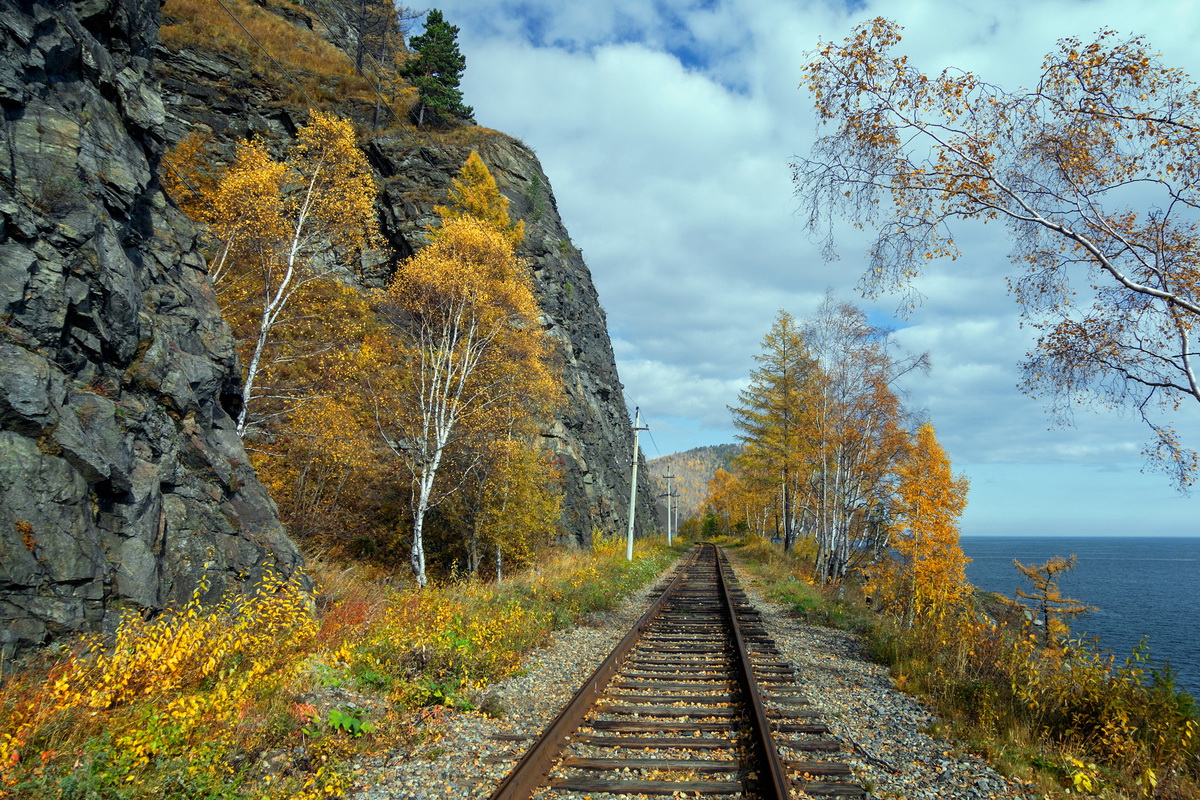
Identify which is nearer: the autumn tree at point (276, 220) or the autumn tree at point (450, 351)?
the autumn tree at point (276, 220)

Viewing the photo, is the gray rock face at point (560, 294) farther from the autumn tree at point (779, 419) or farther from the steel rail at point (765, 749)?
the steel rail at point (765, 749)

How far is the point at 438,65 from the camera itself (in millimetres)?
41000

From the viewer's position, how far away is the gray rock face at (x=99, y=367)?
5656 mm

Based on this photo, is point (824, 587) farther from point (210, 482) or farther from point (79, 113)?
point (79, 113)

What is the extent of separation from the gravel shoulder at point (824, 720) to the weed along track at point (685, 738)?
335mm

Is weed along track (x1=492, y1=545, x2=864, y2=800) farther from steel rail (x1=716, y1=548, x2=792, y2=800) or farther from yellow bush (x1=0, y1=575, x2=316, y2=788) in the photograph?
yellow bush (x1=0, y1=575, x2=316, y2=788)

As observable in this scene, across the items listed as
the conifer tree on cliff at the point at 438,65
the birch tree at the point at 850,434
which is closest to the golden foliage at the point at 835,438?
the birch tree at the point at 850,434

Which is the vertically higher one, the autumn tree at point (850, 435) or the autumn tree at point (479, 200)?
the autumn tree at point (479, 200)

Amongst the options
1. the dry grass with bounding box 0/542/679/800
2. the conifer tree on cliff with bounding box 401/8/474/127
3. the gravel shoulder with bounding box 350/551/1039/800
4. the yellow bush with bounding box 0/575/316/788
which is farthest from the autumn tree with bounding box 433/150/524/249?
the yellow bush with bounding box 0/575/316/788

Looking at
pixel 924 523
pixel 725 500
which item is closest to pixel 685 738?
pixel 924 523

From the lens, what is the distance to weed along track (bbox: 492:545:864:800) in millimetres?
4488

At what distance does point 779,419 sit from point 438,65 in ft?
113

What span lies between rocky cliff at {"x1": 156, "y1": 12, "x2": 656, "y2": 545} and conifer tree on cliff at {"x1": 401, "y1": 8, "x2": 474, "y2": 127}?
2.03m

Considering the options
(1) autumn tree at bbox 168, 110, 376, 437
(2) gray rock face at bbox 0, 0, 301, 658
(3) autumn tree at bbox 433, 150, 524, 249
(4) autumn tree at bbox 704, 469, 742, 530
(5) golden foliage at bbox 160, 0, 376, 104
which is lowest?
(4) autumn tree at bbox 704, 469, 742, 530
